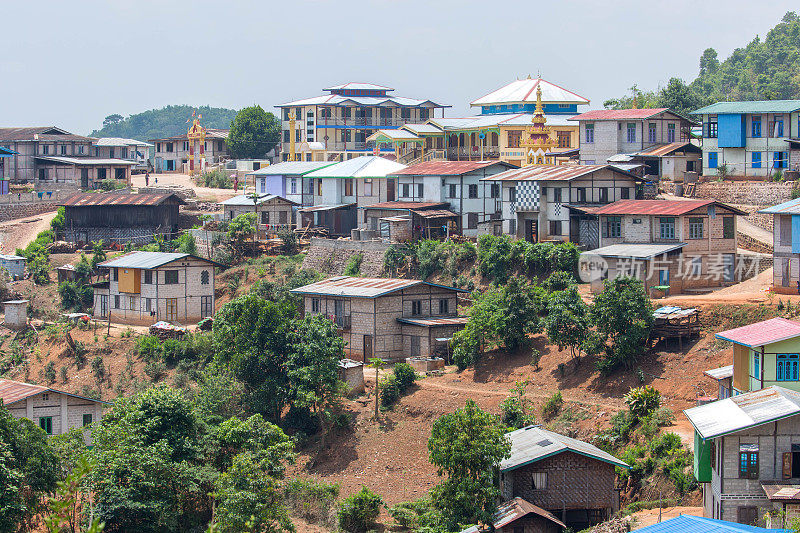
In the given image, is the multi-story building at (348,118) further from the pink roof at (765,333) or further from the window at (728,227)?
the pink roof at (765,333)

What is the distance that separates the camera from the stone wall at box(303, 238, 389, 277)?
56.9 meters

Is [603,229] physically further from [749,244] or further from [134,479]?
[134,479]

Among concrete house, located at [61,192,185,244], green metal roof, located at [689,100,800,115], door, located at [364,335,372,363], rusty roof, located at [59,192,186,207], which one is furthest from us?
concrete house, located at [61,192,185,244]

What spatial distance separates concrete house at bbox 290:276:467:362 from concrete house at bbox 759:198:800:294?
13073 millimetres

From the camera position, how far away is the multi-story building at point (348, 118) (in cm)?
8531

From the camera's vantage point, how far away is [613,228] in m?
48.4

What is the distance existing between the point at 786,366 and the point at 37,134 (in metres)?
69.5

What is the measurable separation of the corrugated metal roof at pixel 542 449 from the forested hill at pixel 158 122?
502 ft

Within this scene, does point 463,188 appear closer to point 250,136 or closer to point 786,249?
point 786,249

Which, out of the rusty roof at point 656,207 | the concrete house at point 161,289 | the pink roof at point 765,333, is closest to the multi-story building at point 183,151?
the concrete house at point 161,289

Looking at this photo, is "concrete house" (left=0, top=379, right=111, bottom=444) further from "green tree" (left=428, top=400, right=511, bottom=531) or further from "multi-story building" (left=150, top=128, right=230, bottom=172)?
"multi-story building" (left=150, top=128, right=230, bottom=172)

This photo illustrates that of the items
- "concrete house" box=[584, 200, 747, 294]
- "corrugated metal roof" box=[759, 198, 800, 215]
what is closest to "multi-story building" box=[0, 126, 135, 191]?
"concrete house" box=[584, 200, 747, 294]

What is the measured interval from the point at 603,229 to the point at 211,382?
18874 millimetres

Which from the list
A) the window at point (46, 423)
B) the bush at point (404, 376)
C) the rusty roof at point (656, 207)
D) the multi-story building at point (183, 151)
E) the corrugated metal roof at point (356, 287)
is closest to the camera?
the window at point (46, 423)
